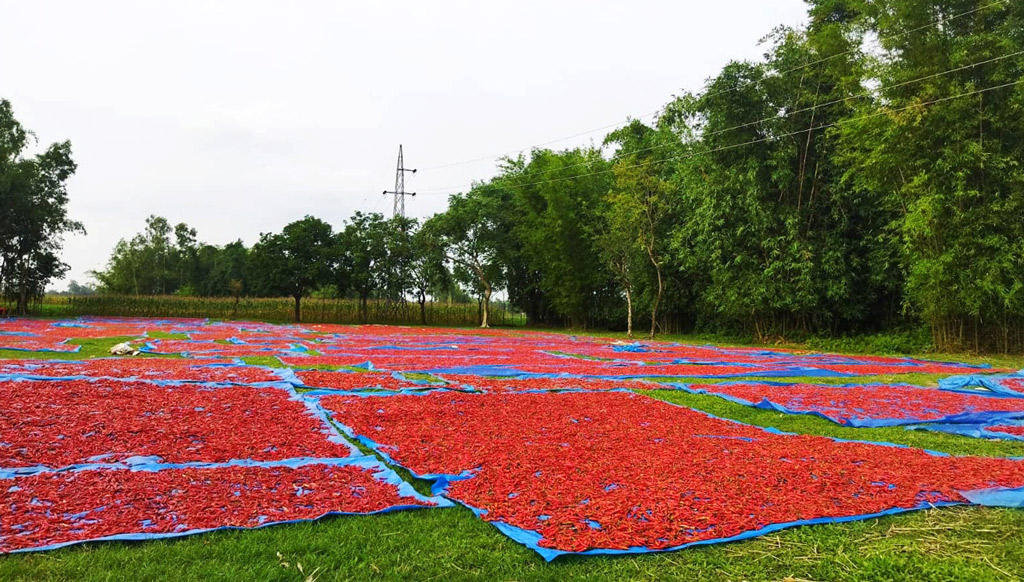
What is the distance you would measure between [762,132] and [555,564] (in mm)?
17428

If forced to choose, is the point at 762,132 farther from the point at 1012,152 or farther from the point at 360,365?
the point at 360,365

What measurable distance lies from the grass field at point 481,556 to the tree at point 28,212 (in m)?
26.7

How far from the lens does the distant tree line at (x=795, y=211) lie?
38.1 feet

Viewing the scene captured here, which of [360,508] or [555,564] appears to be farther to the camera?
[360,508]

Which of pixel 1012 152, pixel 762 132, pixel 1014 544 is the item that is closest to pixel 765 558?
pixel 1014 544

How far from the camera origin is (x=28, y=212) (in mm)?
22203

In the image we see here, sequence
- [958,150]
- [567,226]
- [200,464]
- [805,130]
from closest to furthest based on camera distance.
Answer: [200,464] → [958,150] → [805,130] → [567,226]

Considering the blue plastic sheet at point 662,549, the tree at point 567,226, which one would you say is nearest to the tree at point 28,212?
the tree at point 567,226

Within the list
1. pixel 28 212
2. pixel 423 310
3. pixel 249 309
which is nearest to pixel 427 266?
pixel 423 310

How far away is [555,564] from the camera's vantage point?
7.13 ft

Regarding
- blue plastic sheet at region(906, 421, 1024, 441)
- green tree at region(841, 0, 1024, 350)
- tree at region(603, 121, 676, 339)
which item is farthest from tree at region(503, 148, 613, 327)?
blue plastic sheet at region(906, 421, 1024, 441)

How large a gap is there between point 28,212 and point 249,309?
34.9 feet

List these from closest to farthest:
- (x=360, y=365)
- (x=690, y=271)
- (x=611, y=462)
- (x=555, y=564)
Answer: (x=555, y=564)
(x=611, y=462)
(x=360, y=365)
(x=690, y=271)

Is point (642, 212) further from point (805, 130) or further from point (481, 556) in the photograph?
point (481, 556)
